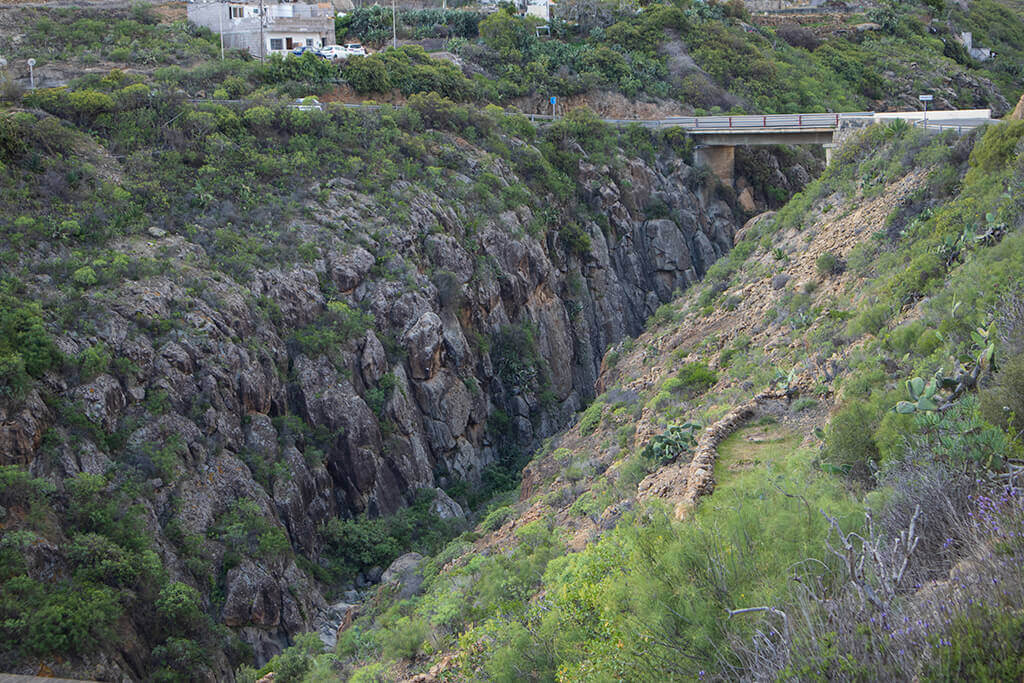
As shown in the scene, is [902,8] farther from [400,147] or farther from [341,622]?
[341,622]

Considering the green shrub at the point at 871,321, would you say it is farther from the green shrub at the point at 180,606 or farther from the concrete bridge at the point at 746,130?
the concrete bridge at the point at 746,130

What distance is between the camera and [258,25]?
5409 centimetres

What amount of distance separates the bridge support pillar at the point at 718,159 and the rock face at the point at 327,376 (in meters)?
11.4

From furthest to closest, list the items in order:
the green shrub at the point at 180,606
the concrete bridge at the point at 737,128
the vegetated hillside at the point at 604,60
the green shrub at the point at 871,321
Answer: the vegetated hillside at the point at 604,60, the concrete bridge at the point at 737,128, the green shrub at the point at 180,606, the green shrub at the point at 871,321

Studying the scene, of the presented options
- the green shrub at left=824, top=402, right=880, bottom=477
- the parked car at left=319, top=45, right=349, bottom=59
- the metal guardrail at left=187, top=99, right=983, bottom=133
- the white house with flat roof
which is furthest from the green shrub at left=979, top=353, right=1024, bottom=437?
the white house with flat roof

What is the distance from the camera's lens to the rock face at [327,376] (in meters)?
24.3

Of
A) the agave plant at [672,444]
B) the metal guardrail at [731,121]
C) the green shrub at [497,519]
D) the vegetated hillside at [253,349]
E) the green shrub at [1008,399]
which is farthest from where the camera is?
the metal guardrail at [731,121]

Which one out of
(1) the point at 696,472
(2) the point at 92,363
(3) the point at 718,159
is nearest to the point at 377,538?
(2) the point at 92,363

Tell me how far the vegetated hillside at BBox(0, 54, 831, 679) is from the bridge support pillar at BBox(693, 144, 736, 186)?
9.93m

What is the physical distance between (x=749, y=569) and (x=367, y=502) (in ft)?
73.4

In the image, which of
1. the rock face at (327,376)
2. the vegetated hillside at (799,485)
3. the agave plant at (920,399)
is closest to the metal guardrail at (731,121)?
the rock face at (327,376)

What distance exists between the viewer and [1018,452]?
10.3 metres

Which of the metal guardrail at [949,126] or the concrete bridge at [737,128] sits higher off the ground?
the metal guardrail at [949,126]

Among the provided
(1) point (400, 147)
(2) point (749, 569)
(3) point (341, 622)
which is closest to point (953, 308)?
(2) point (749, 569)
